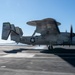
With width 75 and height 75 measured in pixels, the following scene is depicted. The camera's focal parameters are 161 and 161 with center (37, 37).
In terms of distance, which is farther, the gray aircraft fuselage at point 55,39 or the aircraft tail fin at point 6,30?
the aircraft tail fin at point 6,30

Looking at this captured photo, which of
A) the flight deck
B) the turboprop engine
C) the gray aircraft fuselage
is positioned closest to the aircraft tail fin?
the turboprop engine

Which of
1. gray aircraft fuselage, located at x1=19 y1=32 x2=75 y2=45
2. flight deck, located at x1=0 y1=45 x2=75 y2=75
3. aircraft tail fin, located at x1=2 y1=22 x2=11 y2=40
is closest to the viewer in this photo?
flight deck, located at x1=0 y1=45 x2=75 y2=75

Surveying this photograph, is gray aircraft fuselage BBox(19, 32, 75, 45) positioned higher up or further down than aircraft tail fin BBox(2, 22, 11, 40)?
further down

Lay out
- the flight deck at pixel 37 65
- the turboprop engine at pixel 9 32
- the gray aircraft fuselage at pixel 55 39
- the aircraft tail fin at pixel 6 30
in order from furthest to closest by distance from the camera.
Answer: the turboprop engine at pixel 9 32 → the aircraft tail fin at pixel 6 30 → the gray aircraft fuselage at pixel 55 39 → the flight deck at pixel 37 65

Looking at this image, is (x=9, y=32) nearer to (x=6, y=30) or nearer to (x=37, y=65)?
(x=6, y=30)

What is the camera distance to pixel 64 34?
34.1m

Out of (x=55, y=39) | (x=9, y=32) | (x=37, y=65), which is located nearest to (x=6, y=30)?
(x=9, y=32)

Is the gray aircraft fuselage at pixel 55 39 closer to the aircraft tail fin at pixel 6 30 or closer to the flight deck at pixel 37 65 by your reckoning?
the aircraft tail fin at pixel 6 30

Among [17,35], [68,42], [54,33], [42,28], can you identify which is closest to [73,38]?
[68,42]

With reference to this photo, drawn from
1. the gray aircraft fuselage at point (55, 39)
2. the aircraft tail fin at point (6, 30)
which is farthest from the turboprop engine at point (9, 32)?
the gray aircraft fuselage at point (55, 39)

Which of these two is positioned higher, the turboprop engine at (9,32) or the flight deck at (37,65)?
the turboprop engine at (9,32)

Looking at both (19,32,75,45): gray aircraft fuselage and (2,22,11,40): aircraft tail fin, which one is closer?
(19,32,75,45): gray aircraft fuselage

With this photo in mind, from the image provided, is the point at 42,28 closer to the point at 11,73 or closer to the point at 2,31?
the point at 2,31

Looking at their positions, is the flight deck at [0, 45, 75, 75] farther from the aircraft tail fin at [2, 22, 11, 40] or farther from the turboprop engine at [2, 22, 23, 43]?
the turboprop engine at [2, 22, 23, 43]
